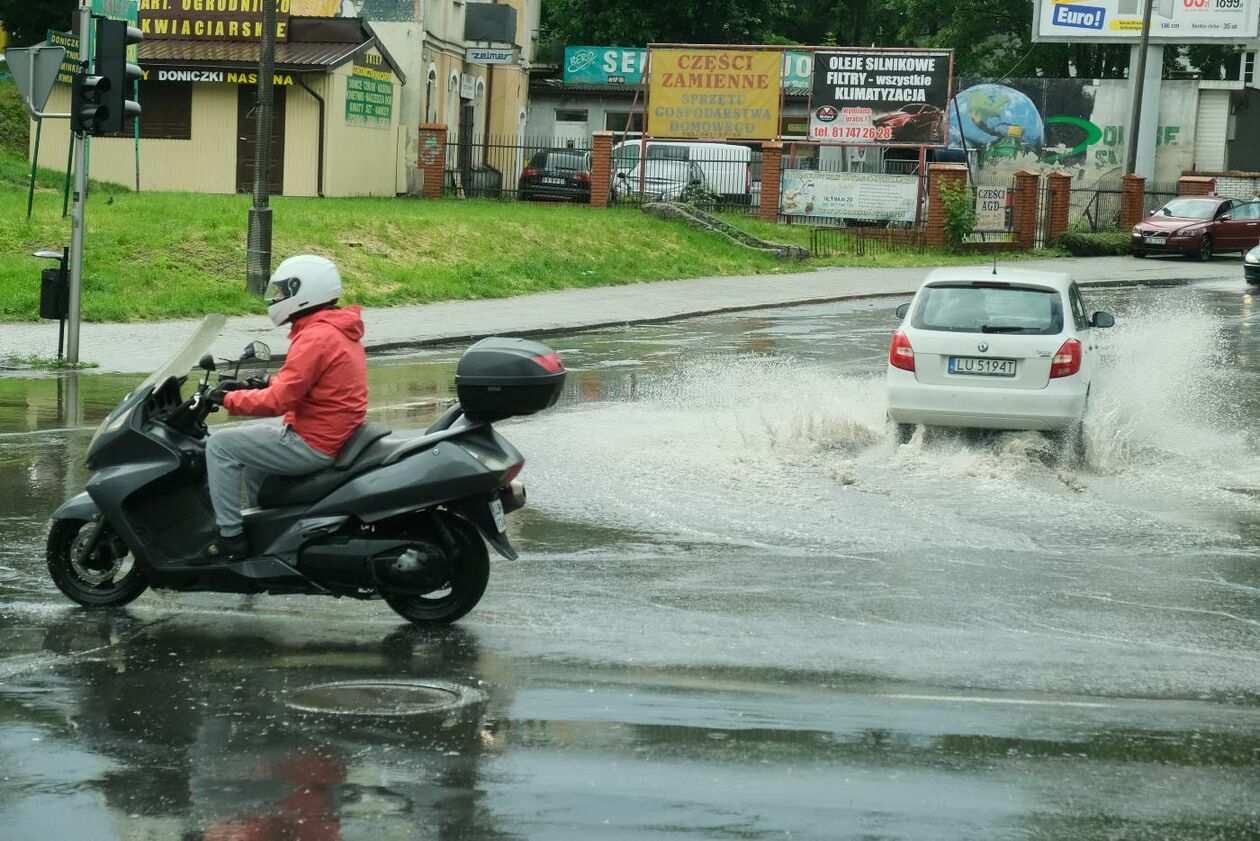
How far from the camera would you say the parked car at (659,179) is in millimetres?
38719

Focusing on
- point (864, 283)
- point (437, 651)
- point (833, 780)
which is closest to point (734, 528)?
point (437, 651)

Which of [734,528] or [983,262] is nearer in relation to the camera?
[734,528]

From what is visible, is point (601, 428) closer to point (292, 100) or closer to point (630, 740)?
point (630, 740)

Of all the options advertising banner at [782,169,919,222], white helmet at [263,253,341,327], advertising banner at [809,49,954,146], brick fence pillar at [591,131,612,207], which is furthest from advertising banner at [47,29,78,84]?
white helmet at [263,253,341,327]

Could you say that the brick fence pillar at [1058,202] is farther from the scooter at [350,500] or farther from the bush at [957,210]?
the scooter at [350,500]

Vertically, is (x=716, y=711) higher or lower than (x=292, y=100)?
lower

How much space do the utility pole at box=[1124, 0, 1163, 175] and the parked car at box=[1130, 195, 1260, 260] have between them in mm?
3728

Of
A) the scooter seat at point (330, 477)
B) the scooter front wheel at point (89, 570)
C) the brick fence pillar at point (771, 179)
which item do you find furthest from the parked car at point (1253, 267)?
the scooter front wheel at point (89, 570)

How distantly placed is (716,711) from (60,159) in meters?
34.5

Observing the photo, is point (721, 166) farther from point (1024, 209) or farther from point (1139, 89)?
point (1139, 89)

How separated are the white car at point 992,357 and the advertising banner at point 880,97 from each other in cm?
2601

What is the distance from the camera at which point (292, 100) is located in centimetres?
3644

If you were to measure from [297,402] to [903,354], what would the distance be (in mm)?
6830

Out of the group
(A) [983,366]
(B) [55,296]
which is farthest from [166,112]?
(A) [983,366]
